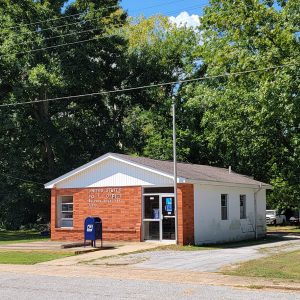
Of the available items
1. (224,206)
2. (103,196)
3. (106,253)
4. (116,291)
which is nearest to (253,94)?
(224,206)

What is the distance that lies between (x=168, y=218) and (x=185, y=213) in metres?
1.18

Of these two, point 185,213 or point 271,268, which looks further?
point 185,213

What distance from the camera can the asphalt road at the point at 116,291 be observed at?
34.7 feet

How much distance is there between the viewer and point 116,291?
1127 centimetres

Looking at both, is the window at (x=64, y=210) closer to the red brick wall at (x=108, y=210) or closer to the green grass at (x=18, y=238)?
the red brick wall at (x=108, y=210)

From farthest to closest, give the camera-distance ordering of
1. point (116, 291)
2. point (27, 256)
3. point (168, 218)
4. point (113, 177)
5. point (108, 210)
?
1. point (108, 210)
2. point (113, 177)
3. point (168, 218)
4. point (27, 256)
5. point (116, 291)

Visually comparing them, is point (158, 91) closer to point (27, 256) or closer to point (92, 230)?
point (92, 230)

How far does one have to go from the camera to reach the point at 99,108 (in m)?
41.8

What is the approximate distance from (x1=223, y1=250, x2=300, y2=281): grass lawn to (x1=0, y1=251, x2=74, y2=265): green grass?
684 centimetres

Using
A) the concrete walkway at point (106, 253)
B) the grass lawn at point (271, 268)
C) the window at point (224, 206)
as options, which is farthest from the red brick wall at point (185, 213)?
the grass lawn at point (271, 268)

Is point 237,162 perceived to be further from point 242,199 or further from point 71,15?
point 71,15

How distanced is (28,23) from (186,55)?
14406 mm

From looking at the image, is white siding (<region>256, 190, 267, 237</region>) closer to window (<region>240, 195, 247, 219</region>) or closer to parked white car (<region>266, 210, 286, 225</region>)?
window (<region>240, 195, 247, 219</region>)

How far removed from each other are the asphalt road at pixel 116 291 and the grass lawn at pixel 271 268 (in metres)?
2.32
